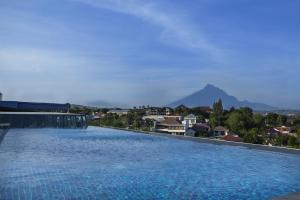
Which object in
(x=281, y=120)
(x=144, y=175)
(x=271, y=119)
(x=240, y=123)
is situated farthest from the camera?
(x=281, y=120)

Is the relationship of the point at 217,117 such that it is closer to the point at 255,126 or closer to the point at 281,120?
the point at 281,120

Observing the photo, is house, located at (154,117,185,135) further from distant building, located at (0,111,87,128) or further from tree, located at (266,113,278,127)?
tree, located at (266,113,278,127)

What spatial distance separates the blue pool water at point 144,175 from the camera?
7054 mm

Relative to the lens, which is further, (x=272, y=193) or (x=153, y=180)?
(x=153, y=180)

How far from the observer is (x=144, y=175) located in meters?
8.83

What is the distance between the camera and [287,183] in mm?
8453

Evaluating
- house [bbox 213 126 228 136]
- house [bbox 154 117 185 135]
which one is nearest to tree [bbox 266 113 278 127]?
house [bbox 213 126 228 136]

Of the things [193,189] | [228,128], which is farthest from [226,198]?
[228,128]

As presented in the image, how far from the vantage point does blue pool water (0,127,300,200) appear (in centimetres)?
705

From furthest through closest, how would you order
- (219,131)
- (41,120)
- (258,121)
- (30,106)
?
(30,106) < (219,131) < (258,121) < (41,120)

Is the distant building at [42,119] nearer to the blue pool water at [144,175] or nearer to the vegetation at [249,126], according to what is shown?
the vegetation at [249,126]

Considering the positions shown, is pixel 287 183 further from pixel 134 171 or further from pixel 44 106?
pixel 44 106

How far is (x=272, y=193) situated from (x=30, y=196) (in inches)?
168

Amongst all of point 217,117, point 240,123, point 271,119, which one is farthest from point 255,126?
point 271,119
